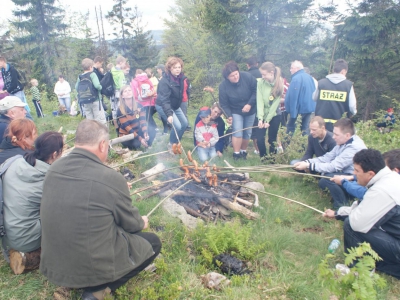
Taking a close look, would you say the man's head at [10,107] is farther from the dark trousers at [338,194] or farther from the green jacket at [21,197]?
the dark trousers at [338,194]

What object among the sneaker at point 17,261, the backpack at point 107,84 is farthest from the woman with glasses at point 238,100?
the sneaker at point 17,261

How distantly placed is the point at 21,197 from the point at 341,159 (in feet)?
13.3

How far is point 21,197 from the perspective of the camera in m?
2.75

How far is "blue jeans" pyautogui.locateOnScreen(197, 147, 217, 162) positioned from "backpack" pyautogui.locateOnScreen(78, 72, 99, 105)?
123 inches

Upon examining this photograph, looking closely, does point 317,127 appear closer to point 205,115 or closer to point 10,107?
point 205,115

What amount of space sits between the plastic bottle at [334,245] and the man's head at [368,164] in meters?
0.86

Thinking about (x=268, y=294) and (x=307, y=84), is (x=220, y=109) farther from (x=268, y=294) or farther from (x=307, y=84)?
(x=268, y=294)

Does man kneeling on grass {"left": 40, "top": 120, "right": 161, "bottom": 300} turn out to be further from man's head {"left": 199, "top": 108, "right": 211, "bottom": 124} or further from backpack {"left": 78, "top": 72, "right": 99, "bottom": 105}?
backpack {"left": 78, "top": 72, "right": 99, "bottom": 105}

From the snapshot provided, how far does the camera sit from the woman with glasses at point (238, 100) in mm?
5934

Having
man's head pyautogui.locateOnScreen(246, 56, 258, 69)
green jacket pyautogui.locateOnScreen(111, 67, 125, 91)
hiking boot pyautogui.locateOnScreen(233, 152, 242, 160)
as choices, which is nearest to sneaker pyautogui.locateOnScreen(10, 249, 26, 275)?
hiking boot pyautogui.locateOnScreen(233, 152, 242, 160)

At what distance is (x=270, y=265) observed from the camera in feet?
10.4

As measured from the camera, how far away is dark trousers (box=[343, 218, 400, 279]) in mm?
2883

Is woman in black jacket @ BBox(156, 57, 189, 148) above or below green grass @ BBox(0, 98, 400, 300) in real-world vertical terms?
above

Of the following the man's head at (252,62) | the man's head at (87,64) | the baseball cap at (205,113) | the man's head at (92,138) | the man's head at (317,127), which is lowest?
the man's head at (317,127)
